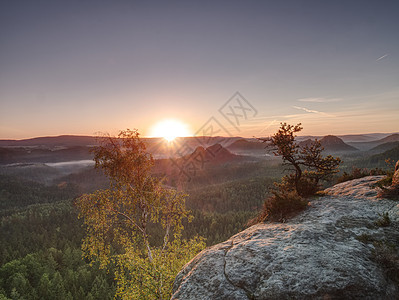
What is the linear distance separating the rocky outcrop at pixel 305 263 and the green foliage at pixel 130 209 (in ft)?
33.0

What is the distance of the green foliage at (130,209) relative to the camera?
19250 millimetres

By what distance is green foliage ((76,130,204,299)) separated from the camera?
63.2 ft

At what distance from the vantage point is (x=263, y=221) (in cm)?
1505

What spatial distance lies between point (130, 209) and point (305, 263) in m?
16.6

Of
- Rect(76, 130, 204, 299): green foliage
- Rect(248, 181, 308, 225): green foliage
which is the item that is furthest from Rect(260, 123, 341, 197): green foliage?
Rect(76, 130, 204, 299): green foliage

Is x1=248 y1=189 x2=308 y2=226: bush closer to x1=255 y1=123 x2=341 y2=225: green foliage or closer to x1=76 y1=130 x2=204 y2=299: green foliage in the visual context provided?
x1=255 y1=123 x2=341 y2=225: green foliage

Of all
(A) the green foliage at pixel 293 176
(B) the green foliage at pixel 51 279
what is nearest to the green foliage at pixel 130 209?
(A) the green foliage at pixel 293 176

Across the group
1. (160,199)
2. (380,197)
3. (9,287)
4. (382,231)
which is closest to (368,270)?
(382,231)

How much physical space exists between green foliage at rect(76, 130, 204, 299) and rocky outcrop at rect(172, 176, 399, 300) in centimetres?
1005

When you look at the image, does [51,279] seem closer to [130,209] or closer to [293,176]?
[130,209]

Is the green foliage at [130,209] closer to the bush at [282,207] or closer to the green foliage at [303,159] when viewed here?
the bush at [282,207]

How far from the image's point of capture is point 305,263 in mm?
8594

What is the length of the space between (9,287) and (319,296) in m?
149

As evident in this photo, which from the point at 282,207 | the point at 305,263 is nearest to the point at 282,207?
the point at 282,207
